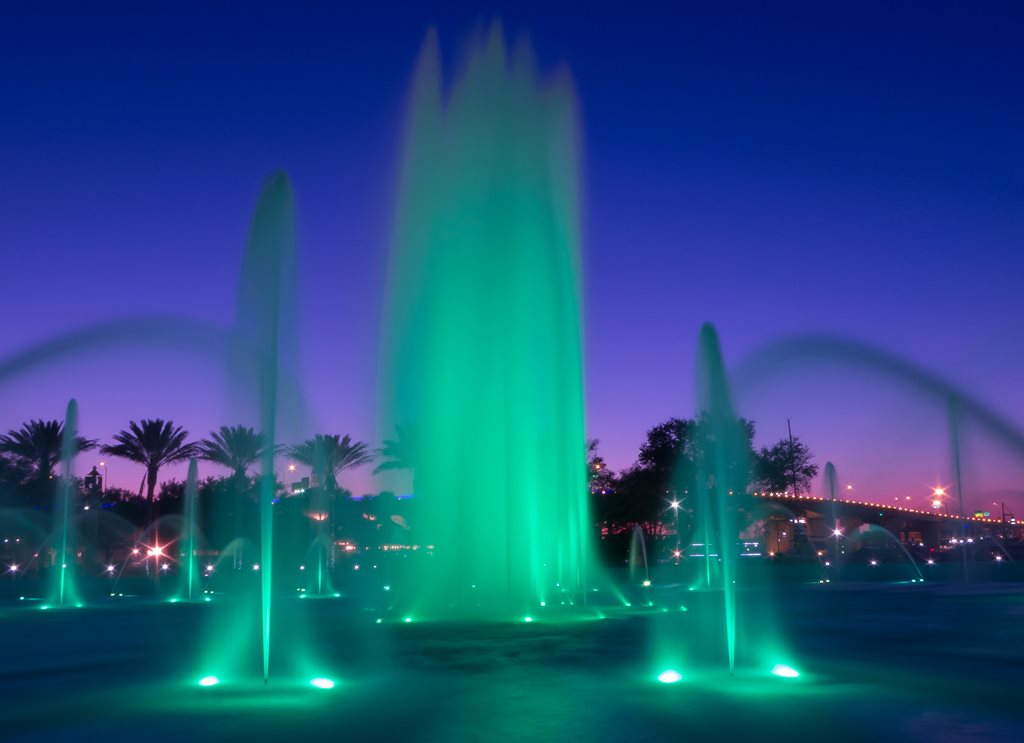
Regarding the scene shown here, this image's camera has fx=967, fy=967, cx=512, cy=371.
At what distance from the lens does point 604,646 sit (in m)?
14.9

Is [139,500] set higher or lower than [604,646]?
higher

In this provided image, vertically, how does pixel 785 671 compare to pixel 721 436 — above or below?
below

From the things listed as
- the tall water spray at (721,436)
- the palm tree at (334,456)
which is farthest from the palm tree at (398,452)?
the tall water spray at (721,436)

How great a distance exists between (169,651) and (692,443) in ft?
192

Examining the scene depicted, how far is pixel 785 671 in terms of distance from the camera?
11.9 meters

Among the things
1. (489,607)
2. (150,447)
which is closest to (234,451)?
(150,447)

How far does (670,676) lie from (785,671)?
1.53 meters

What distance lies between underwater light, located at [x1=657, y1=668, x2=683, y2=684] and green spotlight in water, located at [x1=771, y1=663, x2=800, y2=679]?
1.20m

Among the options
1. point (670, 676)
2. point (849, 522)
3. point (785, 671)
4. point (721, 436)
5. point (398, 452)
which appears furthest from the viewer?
point (849, 522)

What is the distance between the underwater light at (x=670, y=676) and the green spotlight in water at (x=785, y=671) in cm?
120

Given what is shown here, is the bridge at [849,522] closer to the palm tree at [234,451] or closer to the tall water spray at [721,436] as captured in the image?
the palm tree at [234,451]

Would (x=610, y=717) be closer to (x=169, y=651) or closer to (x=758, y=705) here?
(x=758, y=705)

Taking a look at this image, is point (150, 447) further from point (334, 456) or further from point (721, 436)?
point (721, 436)

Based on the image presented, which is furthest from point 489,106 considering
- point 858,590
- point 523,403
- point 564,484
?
point 858,590
